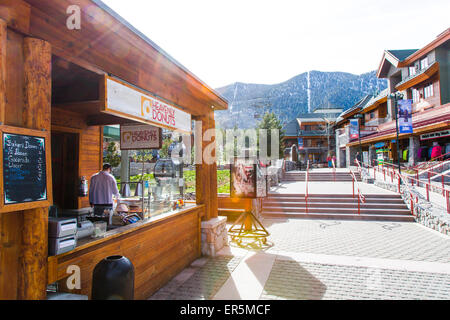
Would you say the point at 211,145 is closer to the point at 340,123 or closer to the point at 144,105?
the point at 144,105

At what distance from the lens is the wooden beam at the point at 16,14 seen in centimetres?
225

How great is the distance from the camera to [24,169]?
2.39 metres

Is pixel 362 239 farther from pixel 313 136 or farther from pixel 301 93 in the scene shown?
pixel 301 93

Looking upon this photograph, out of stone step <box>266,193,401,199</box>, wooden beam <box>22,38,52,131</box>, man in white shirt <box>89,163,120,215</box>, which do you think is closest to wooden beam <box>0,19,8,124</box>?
wooden beam <box>22,38,52,131</box>

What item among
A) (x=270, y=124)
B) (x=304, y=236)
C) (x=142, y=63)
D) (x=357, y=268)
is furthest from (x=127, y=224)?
(x=270, y=124)

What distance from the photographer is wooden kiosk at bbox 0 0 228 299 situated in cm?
234

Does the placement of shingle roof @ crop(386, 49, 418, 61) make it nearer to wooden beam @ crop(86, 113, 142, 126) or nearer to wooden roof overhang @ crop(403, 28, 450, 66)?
wooden roof overhang @ crop(403, 28, 450, 66)

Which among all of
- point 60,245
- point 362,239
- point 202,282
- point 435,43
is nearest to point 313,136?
point 435,43

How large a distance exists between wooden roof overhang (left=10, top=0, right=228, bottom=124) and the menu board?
0.99m

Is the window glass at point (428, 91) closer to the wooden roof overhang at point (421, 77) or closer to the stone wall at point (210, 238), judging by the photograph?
the wooden roof overhang at point (421, 77)

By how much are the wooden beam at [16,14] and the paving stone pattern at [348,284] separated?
182 inches

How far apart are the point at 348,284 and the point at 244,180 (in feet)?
11.6

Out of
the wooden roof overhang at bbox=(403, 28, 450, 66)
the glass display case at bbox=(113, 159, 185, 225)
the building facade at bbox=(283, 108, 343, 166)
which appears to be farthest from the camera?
the building facade at bbox=(283, 108, 343, 166)
